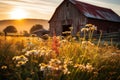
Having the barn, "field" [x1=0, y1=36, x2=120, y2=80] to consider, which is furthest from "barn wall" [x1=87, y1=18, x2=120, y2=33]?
"field" [x1=0, y1=36, x2=120, y2=80]

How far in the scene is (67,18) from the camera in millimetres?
29406

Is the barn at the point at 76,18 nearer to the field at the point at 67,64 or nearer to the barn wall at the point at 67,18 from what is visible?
the barn wall at the point at 67,18

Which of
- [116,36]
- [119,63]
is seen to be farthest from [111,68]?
[116,36]

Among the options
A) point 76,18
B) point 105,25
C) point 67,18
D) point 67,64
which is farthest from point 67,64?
point 105,25

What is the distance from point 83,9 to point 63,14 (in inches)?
97.0

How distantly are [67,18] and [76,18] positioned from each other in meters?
1.34

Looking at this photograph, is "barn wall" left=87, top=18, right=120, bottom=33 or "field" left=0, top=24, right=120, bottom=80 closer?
"field" left=0, top=24, right=120, bottom=80

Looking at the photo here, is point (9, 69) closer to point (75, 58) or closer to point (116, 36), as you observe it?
point (75, 58)

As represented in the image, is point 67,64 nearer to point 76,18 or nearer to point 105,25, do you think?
point 76,18

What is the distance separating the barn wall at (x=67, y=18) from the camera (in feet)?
92.4

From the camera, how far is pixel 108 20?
3105cm

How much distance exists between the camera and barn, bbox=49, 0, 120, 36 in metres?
28.0

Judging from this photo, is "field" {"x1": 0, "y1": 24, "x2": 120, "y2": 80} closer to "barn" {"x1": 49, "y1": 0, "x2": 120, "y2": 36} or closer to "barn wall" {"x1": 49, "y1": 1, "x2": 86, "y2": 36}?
"barn" {"x1": 49, "y1": 0, "x2": 120, "y2": 36}

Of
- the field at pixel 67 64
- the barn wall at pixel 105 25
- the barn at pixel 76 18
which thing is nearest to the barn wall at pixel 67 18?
the barn at pixel 76 18
